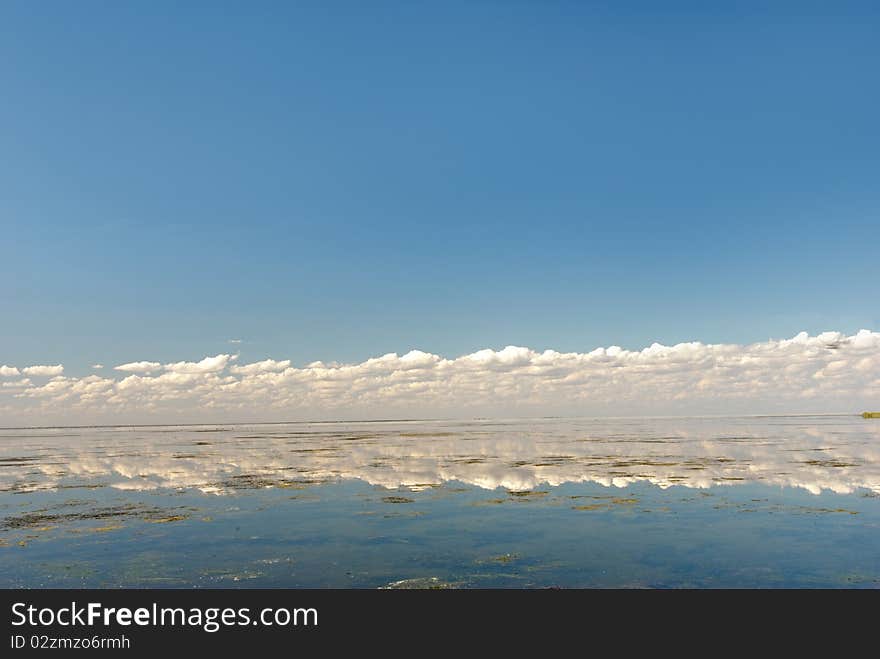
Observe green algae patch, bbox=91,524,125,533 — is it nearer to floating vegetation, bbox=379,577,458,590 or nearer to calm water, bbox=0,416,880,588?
calm water, bbox=0,416,880,588

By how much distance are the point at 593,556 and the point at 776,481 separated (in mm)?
21369

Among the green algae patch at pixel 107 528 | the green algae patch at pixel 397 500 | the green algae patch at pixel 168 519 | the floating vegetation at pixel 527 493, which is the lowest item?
the floating vegetation at pixel 527 493

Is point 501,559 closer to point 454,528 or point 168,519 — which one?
point 454,528

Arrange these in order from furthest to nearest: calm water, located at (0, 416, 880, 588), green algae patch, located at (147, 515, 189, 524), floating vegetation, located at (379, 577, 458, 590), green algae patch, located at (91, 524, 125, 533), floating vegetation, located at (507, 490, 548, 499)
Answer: floating vegetation, located at (507, 490, 548, 499), green algae patch, located at (147, 515, 189, 524), green algae patch, located at (91, 524, 125, 533), calm water, located at (0, 416, 880, 588), floating vegetation, located at (379, 577, 458, 590)

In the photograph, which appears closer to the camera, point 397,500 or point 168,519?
point 168,519

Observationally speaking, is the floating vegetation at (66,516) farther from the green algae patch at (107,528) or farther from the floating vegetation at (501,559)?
the floating vegetation at (501,559)

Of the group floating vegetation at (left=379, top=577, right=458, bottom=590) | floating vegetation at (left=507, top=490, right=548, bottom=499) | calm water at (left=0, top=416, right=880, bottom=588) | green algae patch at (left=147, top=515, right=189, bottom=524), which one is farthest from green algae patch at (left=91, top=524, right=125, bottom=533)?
floating vegetation at (left=507, top=490, right=548, bottom=499)

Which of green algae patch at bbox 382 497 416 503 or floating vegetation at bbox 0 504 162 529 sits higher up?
floating vegetation at bbox 0 504 162 529

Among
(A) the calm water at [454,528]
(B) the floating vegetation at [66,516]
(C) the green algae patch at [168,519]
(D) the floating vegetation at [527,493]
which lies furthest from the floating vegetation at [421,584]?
(B) the floating vegetation at [66,516]

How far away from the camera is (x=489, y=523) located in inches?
846

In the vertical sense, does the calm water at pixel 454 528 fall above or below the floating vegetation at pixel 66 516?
below

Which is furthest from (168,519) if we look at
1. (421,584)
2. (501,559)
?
(501,559)
